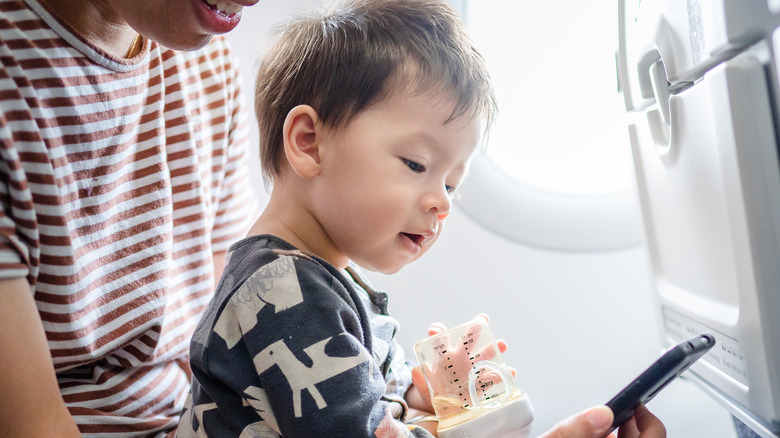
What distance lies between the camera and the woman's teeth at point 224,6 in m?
0.79

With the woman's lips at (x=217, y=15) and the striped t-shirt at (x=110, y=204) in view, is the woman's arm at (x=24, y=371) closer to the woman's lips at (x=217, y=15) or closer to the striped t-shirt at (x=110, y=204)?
the striped t-shirt at (x=110, y=204)

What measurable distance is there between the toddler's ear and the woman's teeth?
14 cm

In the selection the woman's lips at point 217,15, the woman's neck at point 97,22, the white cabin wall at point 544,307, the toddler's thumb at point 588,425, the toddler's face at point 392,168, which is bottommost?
the white cabin wall at point 544,307

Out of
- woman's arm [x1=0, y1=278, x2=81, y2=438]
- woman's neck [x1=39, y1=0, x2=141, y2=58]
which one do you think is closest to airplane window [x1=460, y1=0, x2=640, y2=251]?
woman's neck [x1=39, y1=0, x2=141, y2=58]

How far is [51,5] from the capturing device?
0.80m

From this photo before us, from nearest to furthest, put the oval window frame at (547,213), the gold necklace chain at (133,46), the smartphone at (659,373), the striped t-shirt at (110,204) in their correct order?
1. the smartphone at (659,373)
2. the striped t-shirt at (110,204)
3. the gold necklace chain at (133,46)
4. the oval window frame at (547,213)

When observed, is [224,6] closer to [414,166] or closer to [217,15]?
[217,15]

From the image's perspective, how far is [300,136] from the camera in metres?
0.81

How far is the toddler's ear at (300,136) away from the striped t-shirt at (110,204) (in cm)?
25

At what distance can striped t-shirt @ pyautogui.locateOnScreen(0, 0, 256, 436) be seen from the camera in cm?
77

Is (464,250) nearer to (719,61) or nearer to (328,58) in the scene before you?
(328,58)

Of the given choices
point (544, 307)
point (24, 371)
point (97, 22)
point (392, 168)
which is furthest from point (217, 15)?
point (544, 307)

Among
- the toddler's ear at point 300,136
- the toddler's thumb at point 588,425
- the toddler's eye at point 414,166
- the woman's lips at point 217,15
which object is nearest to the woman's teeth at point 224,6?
the woman's lips at point 217,15

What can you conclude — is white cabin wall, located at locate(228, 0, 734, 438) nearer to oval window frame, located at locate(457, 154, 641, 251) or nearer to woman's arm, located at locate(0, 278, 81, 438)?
oval window frame, located at locate(457, 154, 641, 251)
